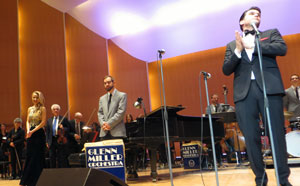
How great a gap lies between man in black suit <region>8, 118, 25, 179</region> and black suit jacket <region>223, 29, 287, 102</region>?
6331 millimetres

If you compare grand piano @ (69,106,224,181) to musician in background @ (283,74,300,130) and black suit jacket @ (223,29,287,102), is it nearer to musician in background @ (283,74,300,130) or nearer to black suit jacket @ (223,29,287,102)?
black suit jacket @ (223,29,287,102)

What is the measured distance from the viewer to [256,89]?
254 centimetres

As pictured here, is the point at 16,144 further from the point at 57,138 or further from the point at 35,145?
the point at 35,145

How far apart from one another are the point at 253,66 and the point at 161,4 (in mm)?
7992

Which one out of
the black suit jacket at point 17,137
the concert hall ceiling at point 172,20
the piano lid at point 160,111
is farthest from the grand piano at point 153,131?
the concert hall ceiling at point 172,20

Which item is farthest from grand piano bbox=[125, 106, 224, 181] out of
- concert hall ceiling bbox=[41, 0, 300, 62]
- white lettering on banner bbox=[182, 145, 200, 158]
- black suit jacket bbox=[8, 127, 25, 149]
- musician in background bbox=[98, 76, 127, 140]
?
concert hall ceiling bbox=[41, 0, 300, 62]

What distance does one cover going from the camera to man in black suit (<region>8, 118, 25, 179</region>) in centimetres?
769

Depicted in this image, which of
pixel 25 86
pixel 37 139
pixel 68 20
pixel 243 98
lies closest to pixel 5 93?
pixel 25 86

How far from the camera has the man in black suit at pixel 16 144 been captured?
7691mm

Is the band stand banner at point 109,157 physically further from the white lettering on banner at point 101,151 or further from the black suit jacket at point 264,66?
the black suit jacket at point 264,66

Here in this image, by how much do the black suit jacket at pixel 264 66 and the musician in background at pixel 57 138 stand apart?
434cm

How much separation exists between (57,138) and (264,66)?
4.76m

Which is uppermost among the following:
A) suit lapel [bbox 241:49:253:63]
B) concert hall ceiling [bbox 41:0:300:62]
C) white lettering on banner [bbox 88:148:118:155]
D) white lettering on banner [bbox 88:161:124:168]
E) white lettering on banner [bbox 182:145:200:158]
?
concert hall ceiling [bbox 41:0:300:62]

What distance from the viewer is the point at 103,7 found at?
1016 cm
